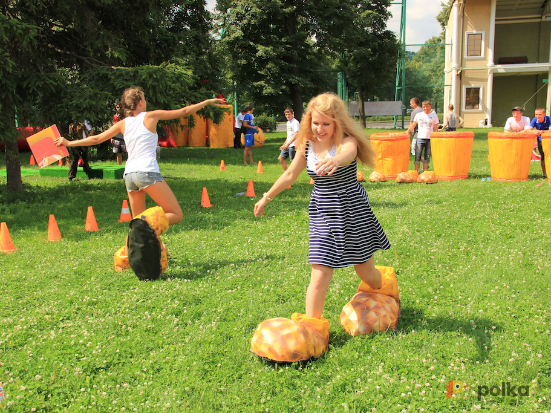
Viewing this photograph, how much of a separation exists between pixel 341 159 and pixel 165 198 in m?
2.92

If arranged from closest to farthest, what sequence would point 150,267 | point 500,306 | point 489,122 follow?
point 500,306 < point 150,267 < point 489,122

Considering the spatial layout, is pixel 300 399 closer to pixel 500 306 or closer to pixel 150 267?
pixel 500 306

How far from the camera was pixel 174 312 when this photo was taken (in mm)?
4875

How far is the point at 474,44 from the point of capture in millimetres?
39688

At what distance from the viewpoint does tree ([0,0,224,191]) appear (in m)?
10.0

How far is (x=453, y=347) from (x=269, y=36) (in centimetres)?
2706

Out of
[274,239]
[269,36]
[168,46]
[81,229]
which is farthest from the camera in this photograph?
[269,36]

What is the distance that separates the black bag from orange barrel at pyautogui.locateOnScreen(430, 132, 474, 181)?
1001 centimetres

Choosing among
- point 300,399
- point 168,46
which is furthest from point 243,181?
point 300,399

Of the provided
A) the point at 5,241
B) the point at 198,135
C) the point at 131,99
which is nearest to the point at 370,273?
the point at 131,99

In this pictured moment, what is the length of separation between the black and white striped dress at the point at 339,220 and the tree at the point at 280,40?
24.8 metres

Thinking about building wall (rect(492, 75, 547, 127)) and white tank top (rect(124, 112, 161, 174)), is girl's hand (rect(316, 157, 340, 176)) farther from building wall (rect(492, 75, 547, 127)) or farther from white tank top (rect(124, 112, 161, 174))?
building wall (rect(492, 75, 547, 127))

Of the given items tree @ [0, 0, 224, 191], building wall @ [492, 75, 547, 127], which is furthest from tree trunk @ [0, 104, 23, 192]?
building wall @ [492, 75, 547, 127]

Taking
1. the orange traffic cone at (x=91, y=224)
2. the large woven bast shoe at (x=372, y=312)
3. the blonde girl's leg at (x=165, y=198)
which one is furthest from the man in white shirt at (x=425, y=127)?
the large woven bast shoe at (x=372, y=312)
